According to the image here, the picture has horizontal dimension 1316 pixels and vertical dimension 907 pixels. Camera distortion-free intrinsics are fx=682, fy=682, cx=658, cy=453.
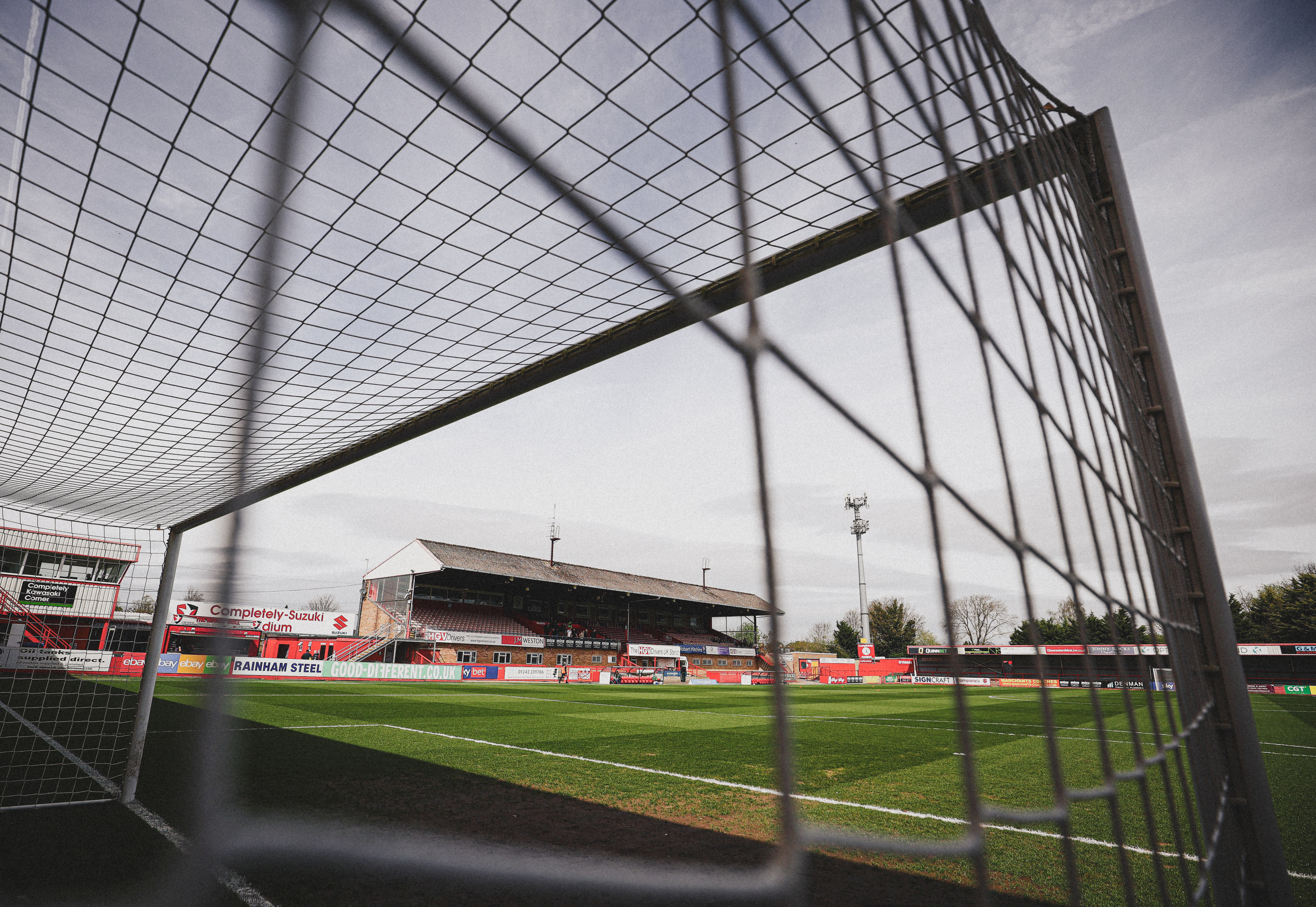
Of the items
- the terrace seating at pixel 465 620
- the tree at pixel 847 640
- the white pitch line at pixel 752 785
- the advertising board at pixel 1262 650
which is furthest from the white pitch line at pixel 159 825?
the tree at pixel 847 640

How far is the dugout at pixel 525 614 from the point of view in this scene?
104 ft

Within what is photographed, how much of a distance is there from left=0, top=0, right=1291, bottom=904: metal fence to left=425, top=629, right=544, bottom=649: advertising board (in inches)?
1084

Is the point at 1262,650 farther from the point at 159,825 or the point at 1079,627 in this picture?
the point at 159,825

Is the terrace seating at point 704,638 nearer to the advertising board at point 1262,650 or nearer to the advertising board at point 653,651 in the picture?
the advertising board at point 653,651

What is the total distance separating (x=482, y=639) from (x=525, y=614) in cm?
609

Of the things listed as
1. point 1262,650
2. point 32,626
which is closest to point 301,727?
point 32,626

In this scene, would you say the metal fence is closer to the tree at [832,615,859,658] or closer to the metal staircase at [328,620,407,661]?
the metal staircase at [328,620,407,661]

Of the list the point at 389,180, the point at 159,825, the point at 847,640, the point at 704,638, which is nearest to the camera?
the point at 389,180

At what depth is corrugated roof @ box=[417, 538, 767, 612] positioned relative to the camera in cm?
3372

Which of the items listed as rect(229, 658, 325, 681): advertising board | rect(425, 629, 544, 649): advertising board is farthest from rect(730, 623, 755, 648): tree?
rect(229, 658, 325, 681): advertising board

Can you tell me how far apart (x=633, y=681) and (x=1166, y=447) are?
2914 centimetres

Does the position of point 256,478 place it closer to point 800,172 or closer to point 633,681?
point 800,172

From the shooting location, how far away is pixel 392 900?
2.94 meters

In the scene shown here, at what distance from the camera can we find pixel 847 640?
55.8 metres
